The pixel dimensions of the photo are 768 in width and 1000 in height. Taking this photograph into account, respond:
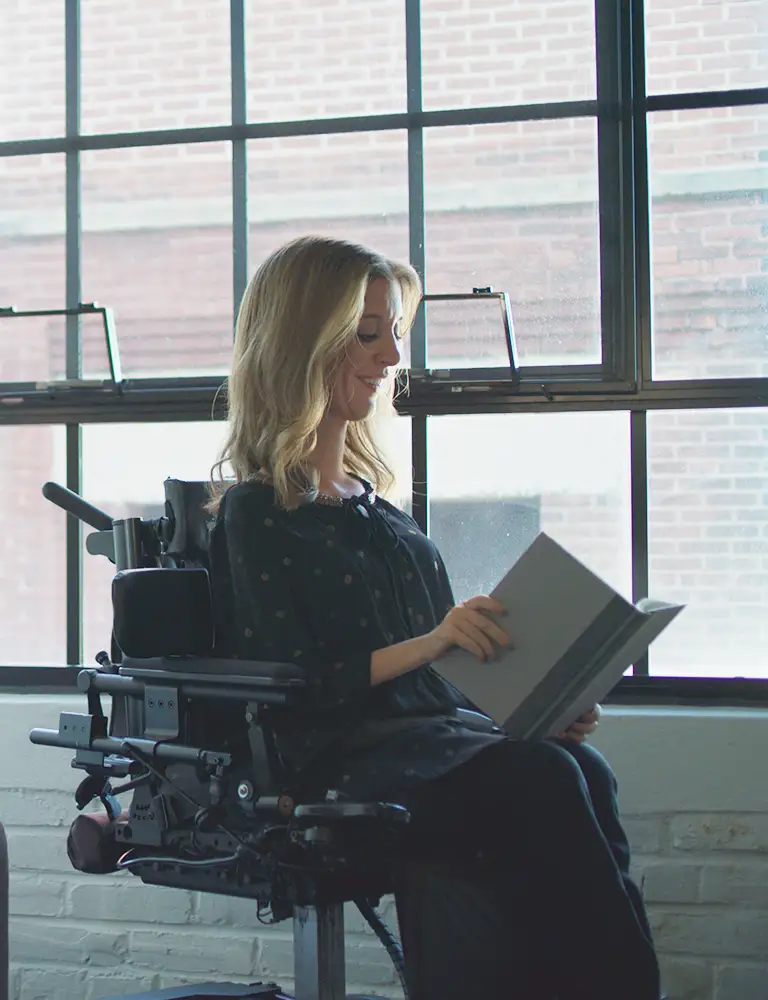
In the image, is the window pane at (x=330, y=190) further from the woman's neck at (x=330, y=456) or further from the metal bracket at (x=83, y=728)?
the metal bracket at (x=83, y=728)

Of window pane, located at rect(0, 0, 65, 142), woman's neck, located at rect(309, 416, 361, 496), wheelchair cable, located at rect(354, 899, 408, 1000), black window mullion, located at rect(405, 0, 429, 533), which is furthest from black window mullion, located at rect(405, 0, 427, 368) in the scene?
wheelchair cable, located at rect(354, 899, 408, 1000)

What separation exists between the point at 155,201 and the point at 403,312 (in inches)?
31.8

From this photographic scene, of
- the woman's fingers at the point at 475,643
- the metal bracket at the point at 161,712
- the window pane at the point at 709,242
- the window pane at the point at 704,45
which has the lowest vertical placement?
the metal bracket at the point at 161,712

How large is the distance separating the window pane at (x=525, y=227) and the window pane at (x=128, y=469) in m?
0.52

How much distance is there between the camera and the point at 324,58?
242cm

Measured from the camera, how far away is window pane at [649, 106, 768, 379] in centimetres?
228

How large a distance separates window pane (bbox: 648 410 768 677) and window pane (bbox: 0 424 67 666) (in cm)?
121

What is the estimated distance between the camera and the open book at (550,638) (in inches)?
55.0

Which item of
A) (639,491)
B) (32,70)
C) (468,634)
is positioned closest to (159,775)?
(468,634)

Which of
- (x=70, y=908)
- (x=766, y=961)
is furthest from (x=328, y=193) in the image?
(x=766, y=961)

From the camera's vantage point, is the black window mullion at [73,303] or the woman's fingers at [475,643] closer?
the woman's fingers at [475,643]

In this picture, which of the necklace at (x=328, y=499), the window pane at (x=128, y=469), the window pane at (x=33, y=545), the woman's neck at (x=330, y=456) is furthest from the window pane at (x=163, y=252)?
the necklace at (x=328, y=499)

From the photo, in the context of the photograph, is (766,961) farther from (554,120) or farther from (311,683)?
(554,120)

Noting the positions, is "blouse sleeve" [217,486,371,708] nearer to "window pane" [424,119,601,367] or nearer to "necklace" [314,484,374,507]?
"necklace" [314,484,374,507]
